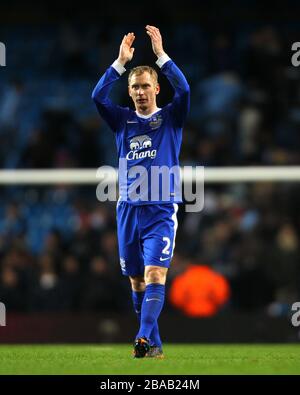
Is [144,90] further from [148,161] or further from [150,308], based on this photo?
[150,308]

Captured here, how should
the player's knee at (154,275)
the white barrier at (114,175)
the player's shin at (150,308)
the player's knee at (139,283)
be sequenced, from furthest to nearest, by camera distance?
1. the white barrier at (114,175)
2. the player's knee at (139,283)
3. the player's knee at (154,275)
4. the player's shin at (150,308)

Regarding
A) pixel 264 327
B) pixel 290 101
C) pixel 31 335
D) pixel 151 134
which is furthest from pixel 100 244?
pixel 151 134

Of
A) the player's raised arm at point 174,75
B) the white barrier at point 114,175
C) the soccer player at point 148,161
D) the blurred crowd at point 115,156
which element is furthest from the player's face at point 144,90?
the white barrier at point 114,175

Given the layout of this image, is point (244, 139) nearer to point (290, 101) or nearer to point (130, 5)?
point (290, 101)

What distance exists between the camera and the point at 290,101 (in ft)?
52.0

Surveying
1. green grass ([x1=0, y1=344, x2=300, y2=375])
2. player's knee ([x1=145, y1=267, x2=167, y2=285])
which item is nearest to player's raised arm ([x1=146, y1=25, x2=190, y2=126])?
player's knee ([x1=145, y1=267, x2=167, y2=285])

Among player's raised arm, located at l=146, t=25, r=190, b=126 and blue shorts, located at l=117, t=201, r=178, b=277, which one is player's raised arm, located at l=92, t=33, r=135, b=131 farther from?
blue shorts, located at l=117, t=201, r=178, b=277

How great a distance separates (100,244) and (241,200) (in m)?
2.09

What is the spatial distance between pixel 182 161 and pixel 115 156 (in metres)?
1.50

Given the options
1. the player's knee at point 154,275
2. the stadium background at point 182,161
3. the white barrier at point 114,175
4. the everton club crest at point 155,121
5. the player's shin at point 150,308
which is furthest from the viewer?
the white barrier at point 114,175

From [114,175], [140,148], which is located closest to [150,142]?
[140,148]

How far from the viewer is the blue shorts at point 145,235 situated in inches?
328

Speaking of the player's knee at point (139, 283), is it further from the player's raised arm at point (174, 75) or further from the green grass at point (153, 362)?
the player's raised arm at point (174, 75)

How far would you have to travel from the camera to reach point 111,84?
28.5ft
